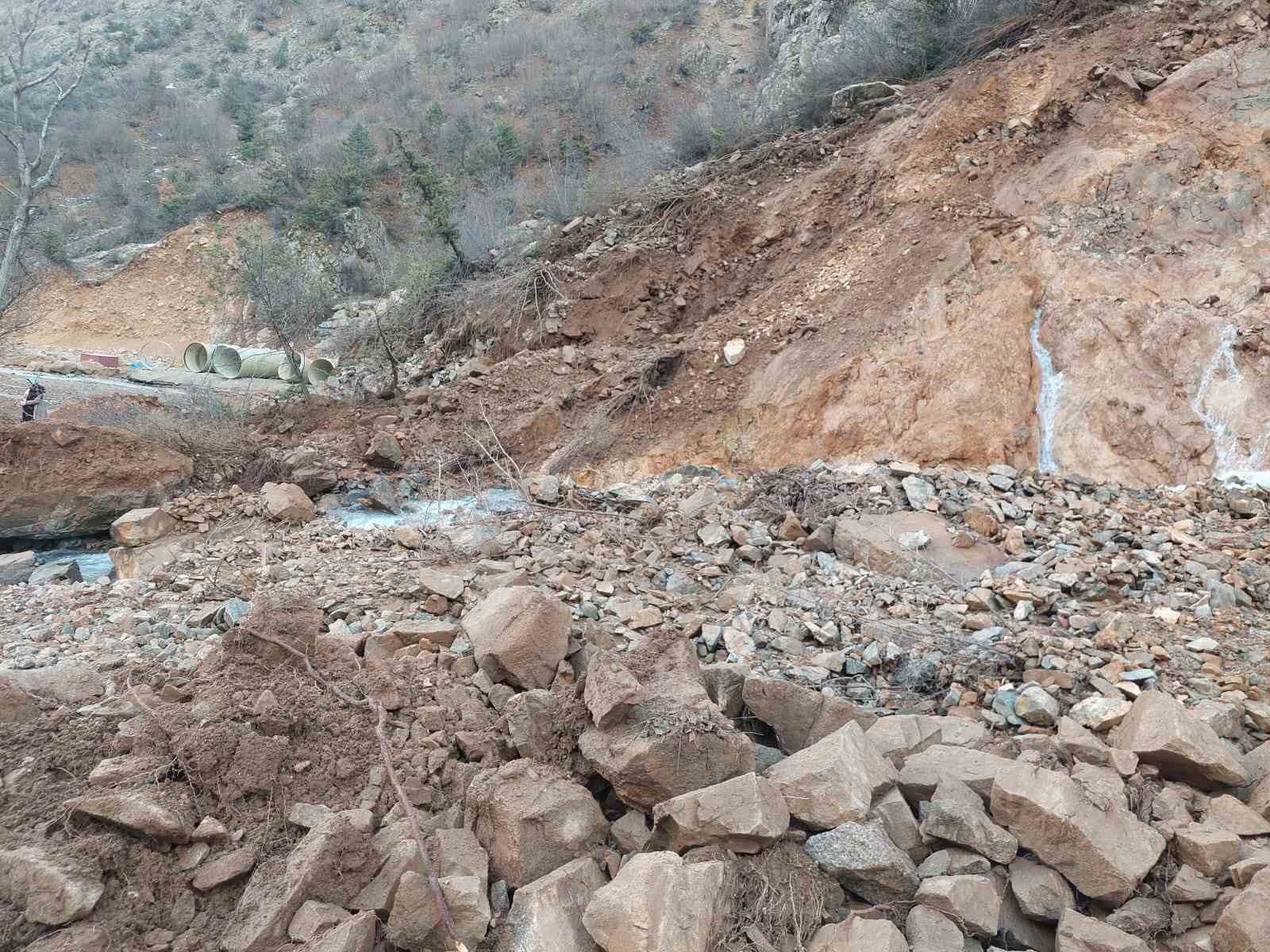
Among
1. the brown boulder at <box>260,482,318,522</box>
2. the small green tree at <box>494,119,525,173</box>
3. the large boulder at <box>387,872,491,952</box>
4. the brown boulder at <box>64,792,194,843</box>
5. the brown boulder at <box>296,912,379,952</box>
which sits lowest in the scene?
the brown boulder at <box>260,482,318,522</box>

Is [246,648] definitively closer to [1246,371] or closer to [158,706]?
[158,706]

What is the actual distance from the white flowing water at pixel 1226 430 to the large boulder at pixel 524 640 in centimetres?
529

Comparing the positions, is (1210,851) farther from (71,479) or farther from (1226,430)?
(71,479)

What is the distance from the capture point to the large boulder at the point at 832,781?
2371 millimetres

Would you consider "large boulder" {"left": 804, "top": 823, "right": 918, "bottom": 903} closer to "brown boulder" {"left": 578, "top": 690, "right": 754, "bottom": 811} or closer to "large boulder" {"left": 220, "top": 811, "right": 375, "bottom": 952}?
"brown boulder" {"left": 578, "top": 690, "right": 754, "bottom": 811}

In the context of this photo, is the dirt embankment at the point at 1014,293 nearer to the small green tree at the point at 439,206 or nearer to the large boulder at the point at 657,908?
the small green tree at the point at 439,206

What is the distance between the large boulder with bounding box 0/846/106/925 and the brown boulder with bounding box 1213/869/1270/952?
9.17 ft

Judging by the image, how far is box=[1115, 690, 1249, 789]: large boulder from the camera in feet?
8.76

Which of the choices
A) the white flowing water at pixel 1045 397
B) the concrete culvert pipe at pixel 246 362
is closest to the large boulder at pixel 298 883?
the white flowing water at pixel 1045 397

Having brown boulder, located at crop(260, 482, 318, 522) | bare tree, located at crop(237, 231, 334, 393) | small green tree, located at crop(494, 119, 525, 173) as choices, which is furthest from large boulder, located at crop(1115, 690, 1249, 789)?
small green tree, located at crop(494, 119, 525, 173)

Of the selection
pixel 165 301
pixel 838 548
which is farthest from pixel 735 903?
pixel 165 301

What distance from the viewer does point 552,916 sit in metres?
2.12

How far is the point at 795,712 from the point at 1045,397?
5186 mm

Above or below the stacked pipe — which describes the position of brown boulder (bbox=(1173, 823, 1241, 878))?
above
